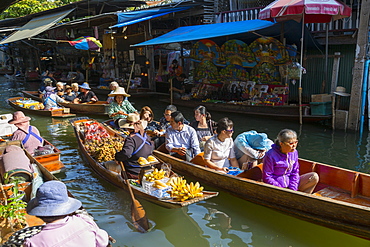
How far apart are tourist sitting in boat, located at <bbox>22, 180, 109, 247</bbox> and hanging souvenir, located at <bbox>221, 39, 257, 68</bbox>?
10.1m

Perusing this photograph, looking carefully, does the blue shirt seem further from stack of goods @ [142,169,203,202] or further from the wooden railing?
the wooden railing

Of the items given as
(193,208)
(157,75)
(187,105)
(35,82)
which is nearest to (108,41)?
(157,75)

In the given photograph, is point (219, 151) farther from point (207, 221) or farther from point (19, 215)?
point (19, 215)

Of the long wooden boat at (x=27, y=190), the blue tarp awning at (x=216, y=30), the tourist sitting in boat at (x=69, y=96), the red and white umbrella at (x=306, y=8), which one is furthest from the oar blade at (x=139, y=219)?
the tourist sitting in boat at (x=69, y=96)

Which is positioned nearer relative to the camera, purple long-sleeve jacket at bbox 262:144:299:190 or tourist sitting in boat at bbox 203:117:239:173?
purple long-sleeve jacket at bbox 262:144:299:190

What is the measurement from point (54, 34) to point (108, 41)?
423cm

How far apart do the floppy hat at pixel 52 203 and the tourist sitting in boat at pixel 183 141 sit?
3.44m

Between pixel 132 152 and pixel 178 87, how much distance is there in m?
10.7

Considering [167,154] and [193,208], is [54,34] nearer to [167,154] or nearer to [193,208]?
[167,154]

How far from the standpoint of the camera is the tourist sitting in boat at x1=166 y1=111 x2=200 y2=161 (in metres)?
6.08

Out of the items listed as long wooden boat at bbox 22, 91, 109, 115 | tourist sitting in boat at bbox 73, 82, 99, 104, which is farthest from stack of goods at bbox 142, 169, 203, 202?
tourist sitting in boat at bbox 73, 82, 99, 104

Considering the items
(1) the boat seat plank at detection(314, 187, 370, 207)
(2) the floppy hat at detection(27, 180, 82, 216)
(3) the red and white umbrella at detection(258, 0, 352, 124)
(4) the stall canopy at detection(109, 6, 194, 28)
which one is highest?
(4) the stall canopy at detection(109, 6, 194, 28)

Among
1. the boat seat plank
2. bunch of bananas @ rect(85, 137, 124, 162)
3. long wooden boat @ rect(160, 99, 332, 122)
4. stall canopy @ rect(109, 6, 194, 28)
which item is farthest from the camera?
stall canopy @ rect(109, 6, 194, 28)

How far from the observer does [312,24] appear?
11.2 m
